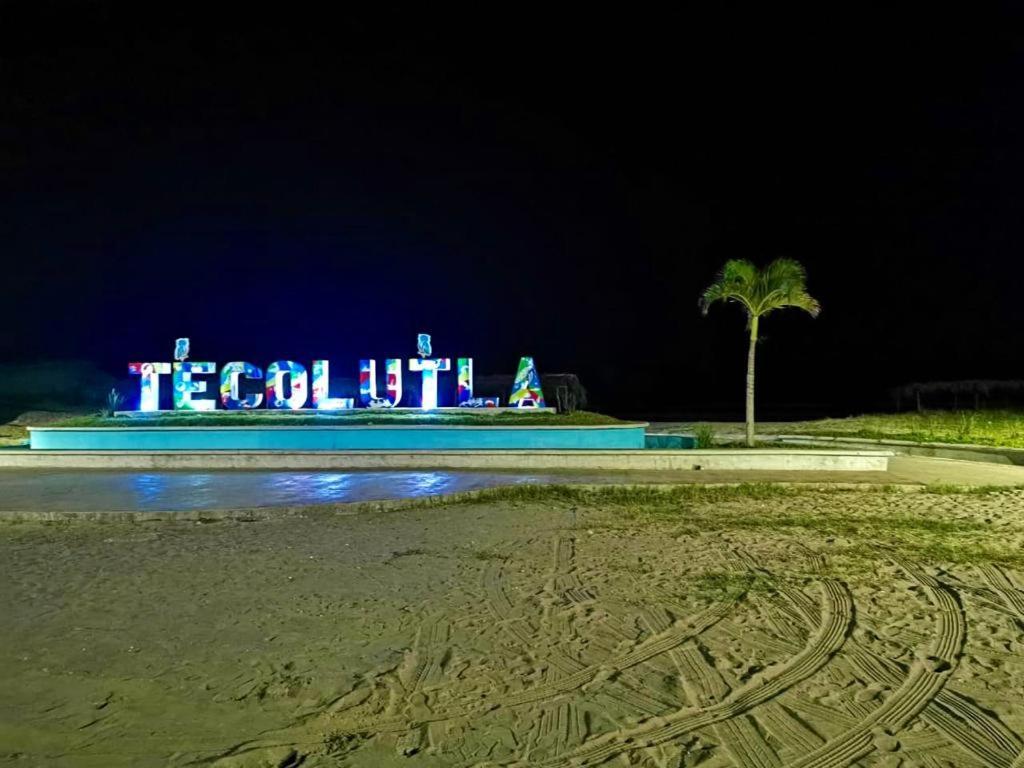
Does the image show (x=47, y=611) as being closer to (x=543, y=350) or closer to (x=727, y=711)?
(x=727, y=711)

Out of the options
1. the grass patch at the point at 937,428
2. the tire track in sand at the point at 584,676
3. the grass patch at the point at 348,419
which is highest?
the grass patch at the point at 348,419

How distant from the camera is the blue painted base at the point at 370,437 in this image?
56.0ft

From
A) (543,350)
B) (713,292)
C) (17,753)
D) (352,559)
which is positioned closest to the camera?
(17,753)

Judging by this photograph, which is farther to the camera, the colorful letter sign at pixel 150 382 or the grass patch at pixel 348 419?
the colorful letter sign at pixel 150 382

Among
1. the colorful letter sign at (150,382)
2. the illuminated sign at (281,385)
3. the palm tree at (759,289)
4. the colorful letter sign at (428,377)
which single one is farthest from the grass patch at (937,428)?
the colorful letter sign at (150,382)

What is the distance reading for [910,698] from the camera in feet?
13.1

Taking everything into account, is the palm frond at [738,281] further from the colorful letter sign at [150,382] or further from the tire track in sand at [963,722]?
the colorful letter sign at [150,382]

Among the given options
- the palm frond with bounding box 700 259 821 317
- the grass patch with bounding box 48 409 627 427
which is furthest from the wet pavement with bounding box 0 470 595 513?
the palm frond with bounding box 700 259 821 317

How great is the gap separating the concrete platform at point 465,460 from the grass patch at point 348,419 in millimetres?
4109

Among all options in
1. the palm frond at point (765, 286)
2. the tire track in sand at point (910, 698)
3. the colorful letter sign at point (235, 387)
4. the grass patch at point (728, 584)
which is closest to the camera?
the tire track in sand at point (910, 698)

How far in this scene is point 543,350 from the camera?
2544 inches

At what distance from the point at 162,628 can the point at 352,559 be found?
220cm

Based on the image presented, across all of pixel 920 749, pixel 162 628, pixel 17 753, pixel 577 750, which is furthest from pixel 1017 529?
pixel 17 753

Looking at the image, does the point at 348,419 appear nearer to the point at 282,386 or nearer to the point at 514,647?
the point at 282,386
